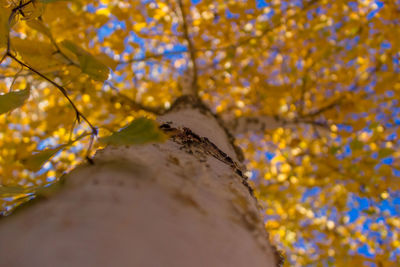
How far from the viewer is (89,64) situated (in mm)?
640

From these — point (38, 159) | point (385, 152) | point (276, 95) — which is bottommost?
point (38, 159)

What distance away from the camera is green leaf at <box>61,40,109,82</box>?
60 centimetres

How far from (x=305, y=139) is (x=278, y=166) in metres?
0.69

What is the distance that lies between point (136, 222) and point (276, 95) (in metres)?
3.59

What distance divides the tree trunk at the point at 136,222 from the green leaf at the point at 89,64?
0.23m

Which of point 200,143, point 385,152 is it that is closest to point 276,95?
point 385,152

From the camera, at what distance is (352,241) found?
5234 mm

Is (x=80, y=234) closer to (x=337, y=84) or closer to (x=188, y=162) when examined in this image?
(x=188, y=162)

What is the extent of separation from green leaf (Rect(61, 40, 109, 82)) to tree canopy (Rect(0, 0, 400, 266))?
157 cm

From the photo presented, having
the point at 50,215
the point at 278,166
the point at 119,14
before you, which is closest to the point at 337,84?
the point at 278,166

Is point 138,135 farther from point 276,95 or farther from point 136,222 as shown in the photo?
point 276,95

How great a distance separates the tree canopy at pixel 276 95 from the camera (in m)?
2.77

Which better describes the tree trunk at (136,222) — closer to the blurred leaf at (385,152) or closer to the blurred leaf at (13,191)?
the blurred leaf at (13,191)

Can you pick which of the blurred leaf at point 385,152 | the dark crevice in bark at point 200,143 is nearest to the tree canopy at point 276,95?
the blurred leaf at point 385,152
